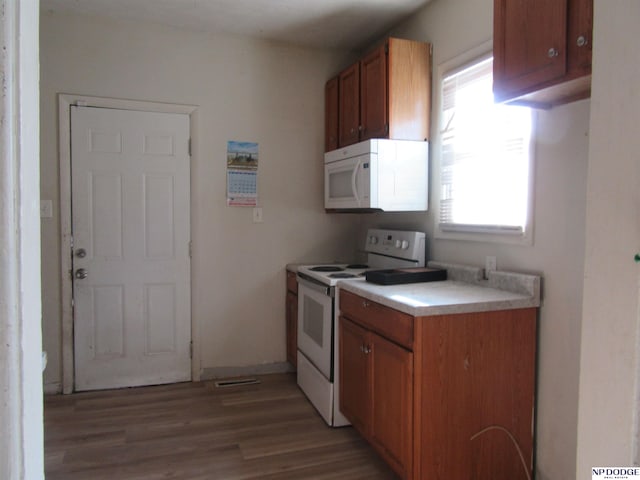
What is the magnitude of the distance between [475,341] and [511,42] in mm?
1188

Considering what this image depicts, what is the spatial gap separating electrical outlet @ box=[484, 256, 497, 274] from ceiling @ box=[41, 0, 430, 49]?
1681 millimetres

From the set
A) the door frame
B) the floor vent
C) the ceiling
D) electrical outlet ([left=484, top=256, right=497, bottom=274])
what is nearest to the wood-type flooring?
the floor vent

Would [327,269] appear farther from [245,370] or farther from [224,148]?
[224,148]

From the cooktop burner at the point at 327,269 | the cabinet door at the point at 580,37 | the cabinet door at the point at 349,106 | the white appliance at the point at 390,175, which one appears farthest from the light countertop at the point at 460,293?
the cabinet door at the point at 349,106

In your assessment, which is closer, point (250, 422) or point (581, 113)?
point (581, 113)

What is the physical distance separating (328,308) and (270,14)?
1.99 m

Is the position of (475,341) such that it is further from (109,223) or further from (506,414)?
(109,223)

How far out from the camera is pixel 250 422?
107 inches

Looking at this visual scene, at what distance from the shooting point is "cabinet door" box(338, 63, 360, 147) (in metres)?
3.13

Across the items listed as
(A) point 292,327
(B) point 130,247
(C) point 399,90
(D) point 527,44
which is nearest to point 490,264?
(D) point 527,44

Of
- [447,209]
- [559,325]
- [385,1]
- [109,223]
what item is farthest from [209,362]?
[385,1]

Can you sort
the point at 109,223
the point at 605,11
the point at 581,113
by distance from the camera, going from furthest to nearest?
the point at 109,223 → the point at 581,113 → the point at 605,11

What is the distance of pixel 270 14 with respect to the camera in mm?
3016

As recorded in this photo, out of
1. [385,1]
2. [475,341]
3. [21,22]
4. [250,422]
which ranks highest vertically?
[385,1]
